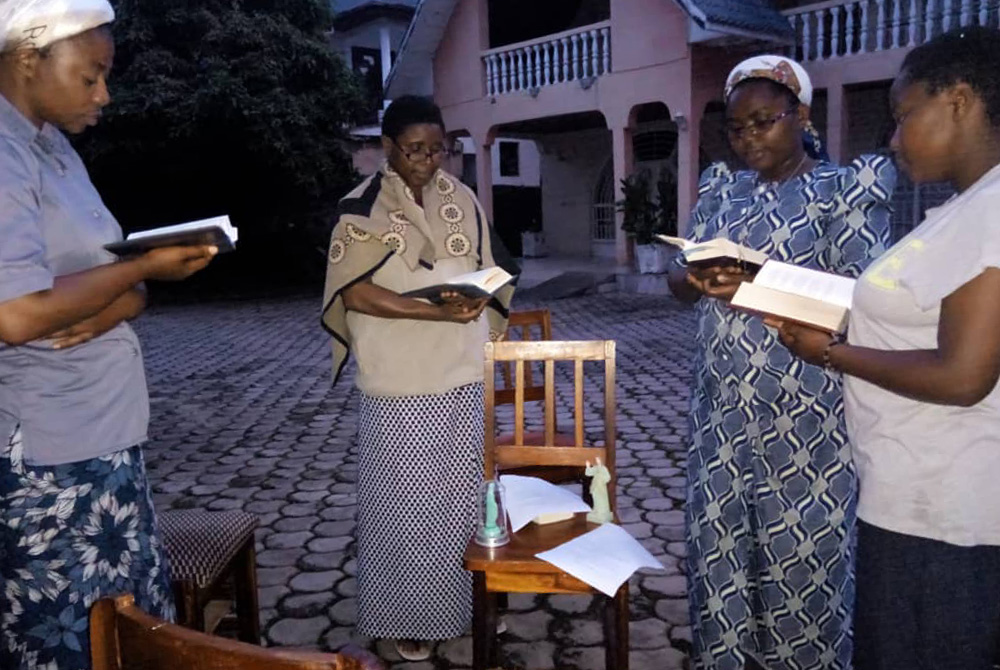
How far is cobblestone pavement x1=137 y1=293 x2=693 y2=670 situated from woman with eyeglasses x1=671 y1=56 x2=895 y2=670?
0.57 metres

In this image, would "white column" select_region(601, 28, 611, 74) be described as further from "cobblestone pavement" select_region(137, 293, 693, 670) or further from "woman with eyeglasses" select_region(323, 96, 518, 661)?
"woman with eyeglasses" select_region(323, 96, 518, 661)

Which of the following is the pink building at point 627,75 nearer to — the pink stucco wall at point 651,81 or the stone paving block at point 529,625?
the pink stucco wall at point 651,81

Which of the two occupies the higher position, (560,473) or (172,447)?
(560,473)

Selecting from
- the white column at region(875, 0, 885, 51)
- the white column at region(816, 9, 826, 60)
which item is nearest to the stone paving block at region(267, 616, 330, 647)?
the white column at region(875, 0, 885, 51)

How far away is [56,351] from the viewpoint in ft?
5.25

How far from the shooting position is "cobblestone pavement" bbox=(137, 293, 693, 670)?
2.97 m

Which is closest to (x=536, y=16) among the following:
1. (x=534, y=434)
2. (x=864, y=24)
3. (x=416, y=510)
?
(x=864, y=24)

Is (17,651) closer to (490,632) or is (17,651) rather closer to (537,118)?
(490,632)

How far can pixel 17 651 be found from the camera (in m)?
1.61

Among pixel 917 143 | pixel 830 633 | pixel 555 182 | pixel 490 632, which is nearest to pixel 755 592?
pixel 830 633

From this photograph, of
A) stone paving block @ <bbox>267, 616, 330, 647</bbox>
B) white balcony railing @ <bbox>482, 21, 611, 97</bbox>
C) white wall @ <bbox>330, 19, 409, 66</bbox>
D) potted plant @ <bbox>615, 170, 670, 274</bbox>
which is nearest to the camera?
stone paving block @ <bbox>267, 616, 330, 647</bbox>

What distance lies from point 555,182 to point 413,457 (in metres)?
15.8

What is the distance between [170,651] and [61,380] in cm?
79

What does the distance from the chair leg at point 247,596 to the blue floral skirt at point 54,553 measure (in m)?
0.89
